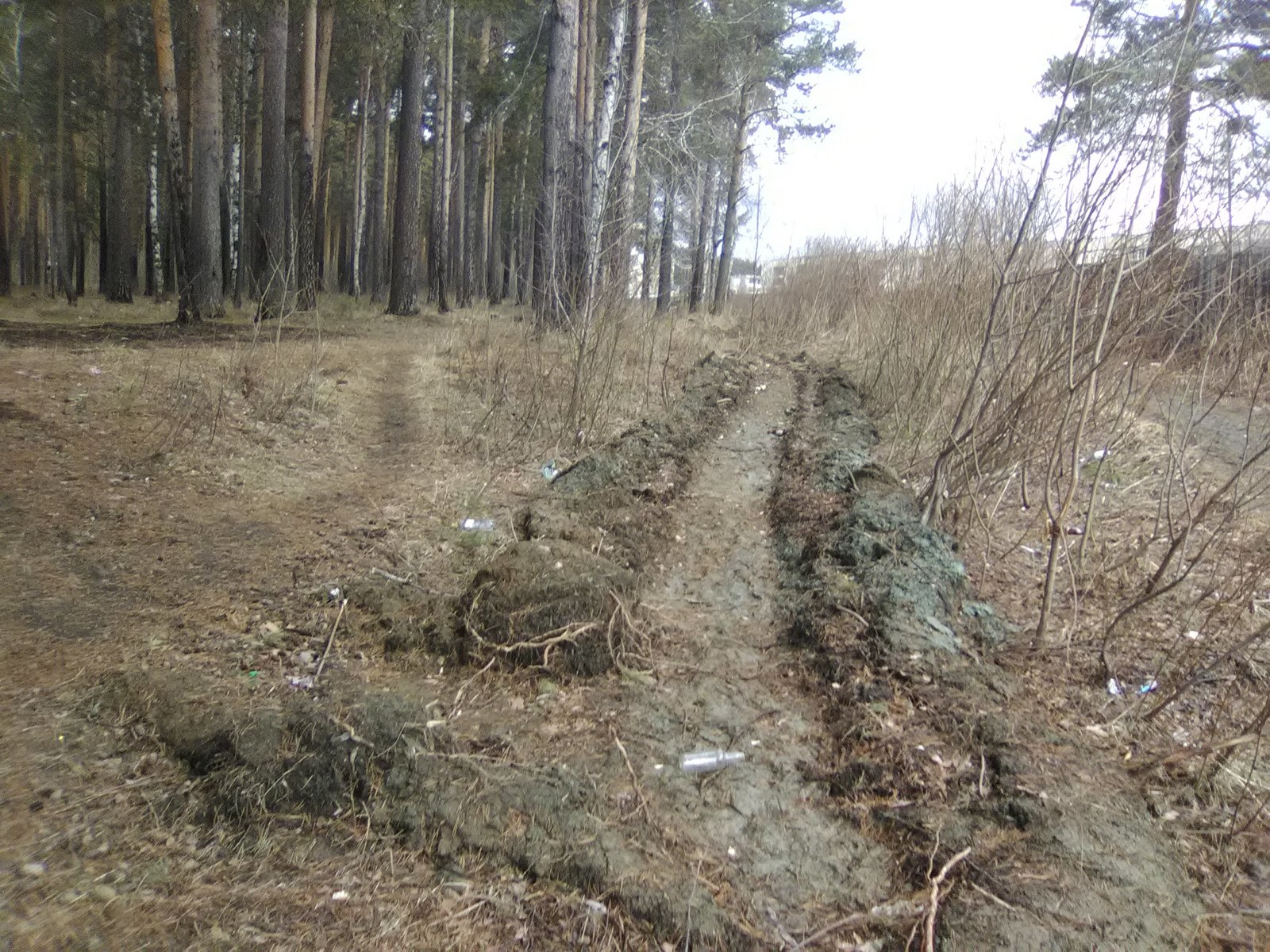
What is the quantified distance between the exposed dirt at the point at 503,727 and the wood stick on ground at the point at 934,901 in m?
0.03

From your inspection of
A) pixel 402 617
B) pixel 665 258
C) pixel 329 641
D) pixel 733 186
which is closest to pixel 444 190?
pixel 665 258

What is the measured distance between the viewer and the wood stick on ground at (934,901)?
80.7 inches

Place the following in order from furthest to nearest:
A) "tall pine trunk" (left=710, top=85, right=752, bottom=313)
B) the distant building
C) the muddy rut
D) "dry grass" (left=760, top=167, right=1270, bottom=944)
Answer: "tall pine trunk" (left=710, top=85, right=752, bottom=313), the distant building, "dry grass" (left=760, top=167, right=1270, bottom=944), the muddy rut

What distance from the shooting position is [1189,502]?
366 centimetres

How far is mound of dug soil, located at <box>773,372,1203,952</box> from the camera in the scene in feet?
7.04

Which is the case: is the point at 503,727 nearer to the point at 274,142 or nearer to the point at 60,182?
the point at 274,142

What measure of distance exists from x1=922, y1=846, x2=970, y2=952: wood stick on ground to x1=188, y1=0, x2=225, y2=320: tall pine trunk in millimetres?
10077

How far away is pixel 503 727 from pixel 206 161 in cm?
941

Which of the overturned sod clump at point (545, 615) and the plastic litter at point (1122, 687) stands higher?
the overturned sod clump at point (545, 615)

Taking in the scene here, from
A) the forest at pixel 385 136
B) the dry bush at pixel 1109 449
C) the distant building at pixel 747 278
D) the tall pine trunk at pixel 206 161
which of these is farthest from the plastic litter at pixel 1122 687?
the distant building at pixel 747 278

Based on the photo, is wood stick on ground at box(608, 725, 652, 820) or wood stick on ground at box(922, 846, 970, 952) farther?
wood stick on ground at box(608, 725, 652, 820)

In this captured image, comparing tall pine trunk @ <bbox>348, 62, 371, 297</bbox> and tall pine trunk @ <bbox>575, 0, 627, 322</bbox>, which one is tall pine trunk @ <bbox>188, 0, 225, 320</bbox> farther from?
tall pine trunk @ <bbox>348, 62, 371, 297</bbox>

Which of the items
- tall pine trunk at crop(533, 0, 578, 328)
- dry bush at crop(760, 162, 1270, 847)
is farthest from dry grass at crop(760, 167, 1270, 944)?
tall pine trunk at crop(533, 0, 578, 328)

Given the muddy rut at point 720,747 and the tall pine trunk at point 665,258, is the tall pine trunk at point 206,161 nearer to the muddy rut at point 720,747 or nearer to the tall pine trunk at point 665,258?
the tall pine trunk at point 665,258
